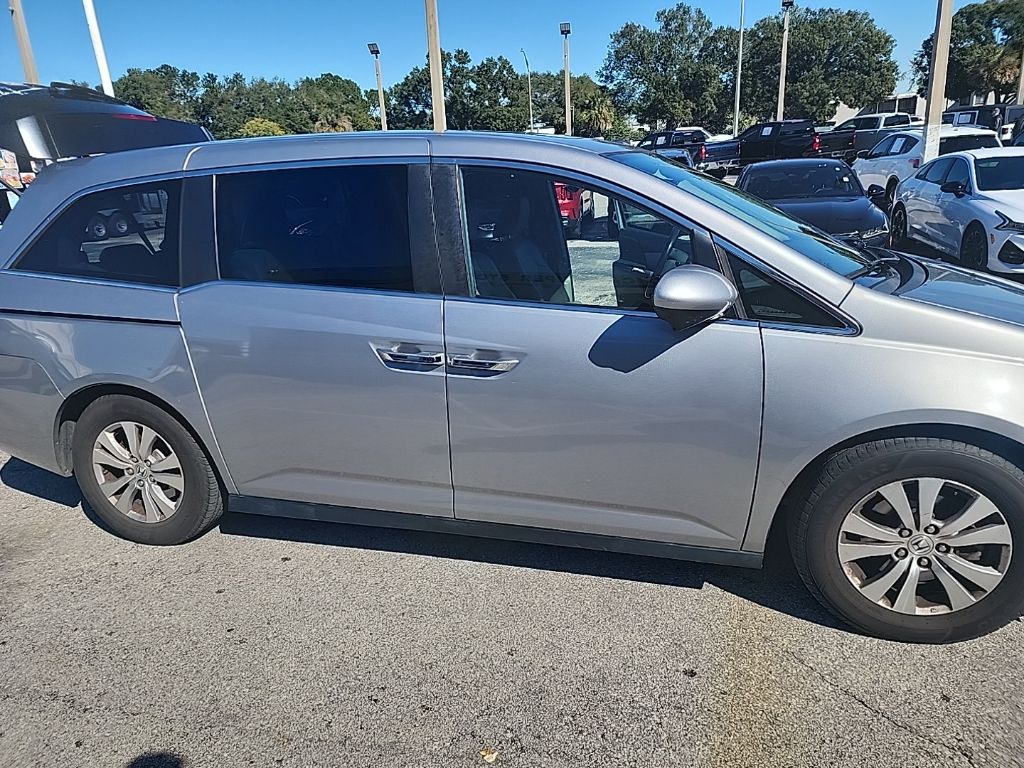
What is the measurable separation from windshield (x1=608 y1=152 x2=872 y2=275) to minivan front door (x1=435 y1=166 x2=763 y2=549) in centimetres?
26

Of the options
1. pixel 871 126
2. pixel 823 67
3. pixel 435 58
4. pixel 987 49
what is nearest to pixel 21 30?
pixel 435 58

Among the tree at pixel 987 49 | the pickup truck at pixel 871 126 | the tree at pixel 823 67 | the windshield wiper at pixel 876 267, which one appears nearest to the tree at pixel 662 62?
the tree at pixel 823 67

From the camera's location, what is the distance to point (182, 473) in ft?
10.8

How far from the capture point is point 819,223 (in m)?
8.80

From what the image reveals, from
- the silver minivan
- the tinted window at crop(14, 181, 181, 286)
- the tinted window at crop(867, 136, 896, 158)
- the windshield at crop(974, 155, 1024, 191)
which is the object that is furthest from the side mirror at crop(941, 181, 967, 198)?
the tinted window at crop(14, 181, 181, 286)

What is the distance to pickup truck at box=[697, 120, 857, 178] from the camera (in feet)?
77.9

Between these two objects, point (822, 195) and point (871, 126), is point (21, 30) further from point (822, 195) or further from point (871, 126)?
point (871, 126)

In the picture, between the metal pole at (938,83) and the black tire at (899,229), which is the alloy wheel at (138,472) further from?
the metal pole at (938,83)

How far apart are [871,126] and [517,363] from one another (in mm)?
32861

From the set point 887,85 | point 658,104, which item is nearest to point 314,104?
point 658,104

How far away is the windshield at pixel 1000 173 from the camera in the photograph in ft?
28.2

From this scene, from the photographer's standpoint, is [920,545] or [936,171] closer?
[920,545]

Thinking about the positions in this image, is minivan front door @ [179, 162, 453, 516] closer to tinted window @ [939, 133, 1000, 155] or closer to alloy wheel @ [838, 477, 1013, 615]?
alloy wheel @ [838, 477, 1013, 615]

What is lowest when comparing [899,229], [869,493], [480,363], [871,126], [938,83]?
[899,229]
